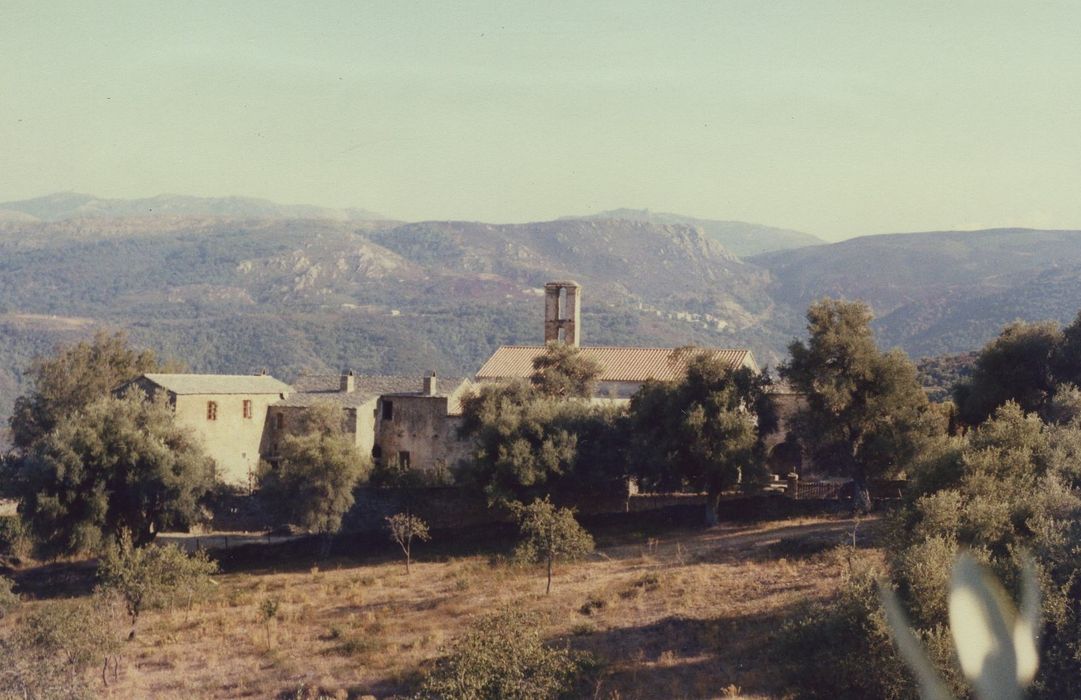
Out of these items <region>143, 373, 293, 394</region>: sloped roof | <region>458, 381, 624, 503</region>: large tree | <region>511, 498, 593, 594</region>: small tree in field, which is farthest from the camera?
<region>143, 373, 293, 394</region>: sloped roof

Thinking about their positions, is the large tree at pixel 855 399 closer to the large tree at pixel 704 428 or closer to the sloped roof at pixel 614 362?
the large tree at pixel 704 428

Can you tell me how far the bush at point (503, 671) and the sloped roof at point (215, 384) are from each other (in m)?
29.0

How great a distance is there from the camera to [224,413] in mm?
49406

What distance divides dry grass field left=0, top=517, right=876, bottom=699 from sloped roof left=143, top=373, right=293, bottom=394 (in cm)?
1012

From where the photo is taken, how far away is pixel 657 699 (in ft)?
76.5

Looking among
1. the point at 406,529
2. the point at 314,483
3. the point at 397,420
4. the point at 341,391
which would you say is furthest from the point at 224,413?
the point at 406,529

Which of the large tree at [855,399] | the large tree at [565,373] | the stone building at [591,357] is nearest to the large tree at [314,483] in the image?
the large tree at [565,373]

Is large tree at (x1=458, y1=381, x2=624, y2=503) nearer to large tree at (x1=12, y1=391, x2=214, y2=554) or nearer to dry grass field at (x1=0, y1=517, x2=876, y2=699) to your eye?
Answer: dry grass field at (x1=0, y1=517, x2=876, y2=699)

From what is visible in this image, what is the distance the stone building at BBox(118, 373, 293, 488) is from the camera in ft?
156

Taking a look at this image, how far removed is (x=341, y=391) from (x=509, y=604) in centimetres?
2594

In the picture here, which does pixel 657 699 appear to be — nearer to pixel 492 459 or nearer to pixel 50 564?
pixel 492 459

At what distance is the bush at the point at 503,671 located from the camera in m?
20.1

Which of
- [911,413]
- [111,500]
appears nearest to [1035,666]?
[911,413]

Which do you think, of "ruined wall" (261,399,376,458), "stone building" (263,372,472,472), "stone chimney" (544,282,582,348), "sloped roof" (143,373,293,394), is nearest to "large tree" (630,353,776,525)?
"stone building" (263,372,472,472)
